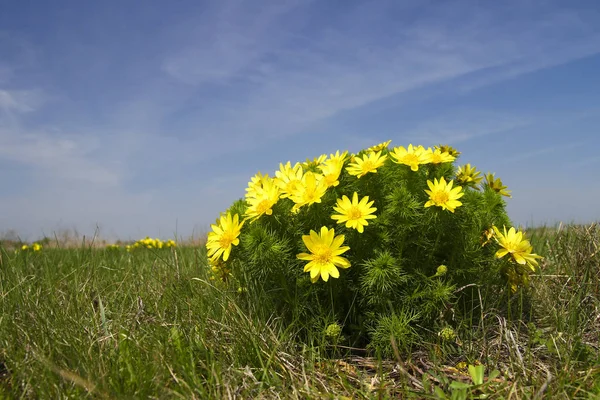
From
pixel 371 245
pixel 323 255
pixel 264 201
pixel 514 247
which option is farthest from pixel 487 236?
pixel 264 201

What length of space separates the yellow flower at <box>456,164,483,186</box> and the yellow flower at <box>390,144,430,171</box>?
0.54 meters

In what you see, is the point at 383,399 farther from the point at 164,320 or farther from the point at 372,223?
the point at 164,320

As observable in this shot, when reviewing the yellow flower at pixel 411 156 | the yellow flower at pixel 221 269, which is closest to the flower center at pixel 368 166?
the yellow flower at pixel 411 156

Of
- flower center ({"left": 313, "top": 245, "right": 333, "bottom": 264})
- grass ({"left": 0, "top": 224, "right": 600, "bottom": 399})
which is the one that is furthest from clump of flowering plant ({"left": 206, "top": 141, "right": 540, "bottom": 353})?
grass ({"left": 0, "top": 224, "right": 600, "bottom": 399})

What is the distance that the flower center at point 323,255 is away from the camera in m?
2.48

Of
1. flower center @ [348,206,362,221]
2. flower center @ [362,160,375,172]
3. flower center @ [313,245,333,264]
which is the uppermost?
flower center @ [362,160,375,172]

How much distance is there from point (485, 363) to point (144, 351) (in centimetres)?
177

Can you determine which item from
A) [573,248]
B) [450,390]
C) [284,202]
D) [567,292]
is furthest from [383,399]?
[573,248]

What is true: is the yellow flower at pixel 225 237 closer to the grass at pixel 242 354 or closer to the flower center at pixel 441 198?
the grass at pixel 242 354

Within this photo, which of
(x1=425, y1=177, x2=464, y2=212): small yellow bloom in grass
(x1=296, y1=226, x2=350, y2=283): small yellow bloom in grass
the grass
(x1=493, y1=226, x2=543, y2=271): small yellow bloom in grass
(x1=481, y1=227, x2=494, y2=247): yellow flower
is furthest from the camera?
(x1=481, y1=227, x2=494, y2=247): yellow flower

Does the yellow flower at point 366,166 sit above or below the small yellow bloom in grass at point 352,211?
above

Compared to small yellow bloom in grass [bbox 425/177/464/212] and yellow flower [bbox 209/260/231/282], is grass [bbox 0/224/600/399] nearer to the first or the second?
yellow flower [bbox 209/260/231/282]

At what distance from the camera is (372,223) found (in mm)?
2635

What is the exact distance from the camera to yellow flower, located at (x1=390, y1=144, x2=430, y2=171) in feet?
9.05
